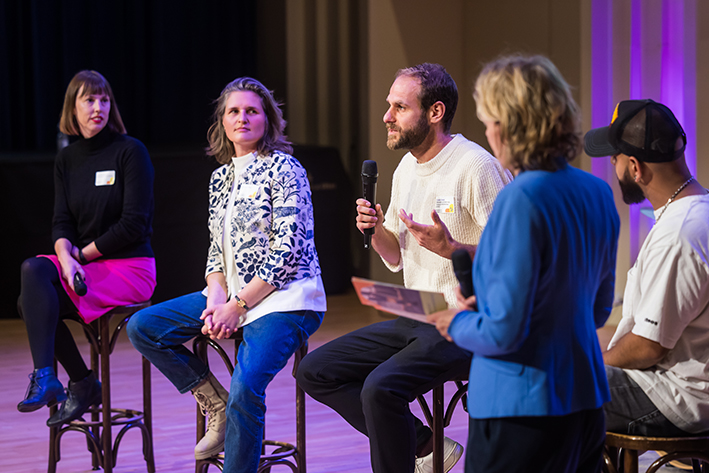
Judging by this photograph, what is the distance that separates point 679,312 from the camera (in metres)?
1.83

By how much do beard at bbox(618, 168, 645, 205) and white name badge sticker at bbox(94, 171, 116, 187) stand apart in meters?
1.89

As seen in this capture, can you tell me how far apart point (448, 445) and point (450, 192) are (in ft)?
2.47

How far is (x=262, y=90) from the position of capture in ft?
9.12

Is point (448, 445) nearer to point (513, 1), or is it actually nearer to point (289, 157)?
point (289, 157)

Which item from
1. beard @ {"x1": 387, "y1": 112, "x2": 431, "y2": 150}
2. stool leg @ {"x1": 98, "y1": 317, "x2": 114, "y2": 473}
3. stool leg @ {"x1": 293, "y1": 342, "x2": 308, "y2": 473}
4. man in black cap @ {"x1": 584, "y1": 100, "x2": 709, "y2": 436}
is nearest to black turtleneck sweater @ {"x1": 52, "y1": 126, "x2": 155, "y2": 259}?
stool leg @ {"x1": 98, "y1": 317, "x2": 114, "y2": 473}

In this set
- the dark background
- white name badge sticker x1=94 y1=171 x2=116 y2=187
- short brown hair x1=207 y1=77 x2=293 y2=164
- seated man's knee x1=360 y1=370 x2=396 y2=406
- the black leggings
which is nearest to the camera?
seated man's knee x1=360 y1=370 x2=396 y2=406

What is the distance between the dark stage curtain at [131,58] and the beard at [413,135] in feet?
16.3

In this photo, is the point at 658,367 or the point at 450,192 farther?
the point at 450,192

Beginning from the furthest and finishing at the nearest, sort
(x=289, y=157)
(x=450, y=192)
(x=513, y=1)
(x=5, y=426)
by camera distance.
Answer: (x=513, y=1)
(x=5, y=426)
(x=289, y=157)
(x=450, y=192)

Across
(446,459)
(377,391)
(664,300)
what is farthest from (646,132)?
(446,459)

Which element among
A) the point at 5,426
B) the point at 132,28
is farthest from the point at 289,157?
the point at 132,28

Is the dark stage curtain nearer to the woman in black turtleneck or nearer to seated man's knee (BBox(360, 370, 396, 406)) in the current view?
the woman in black turtleneck

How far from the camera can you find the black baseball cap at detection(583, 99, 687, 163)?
6.18 feet

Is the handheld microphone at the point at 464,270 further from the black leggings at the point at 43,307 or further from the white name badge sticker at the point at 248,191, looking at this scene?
the black leggings at the point at 43,307
